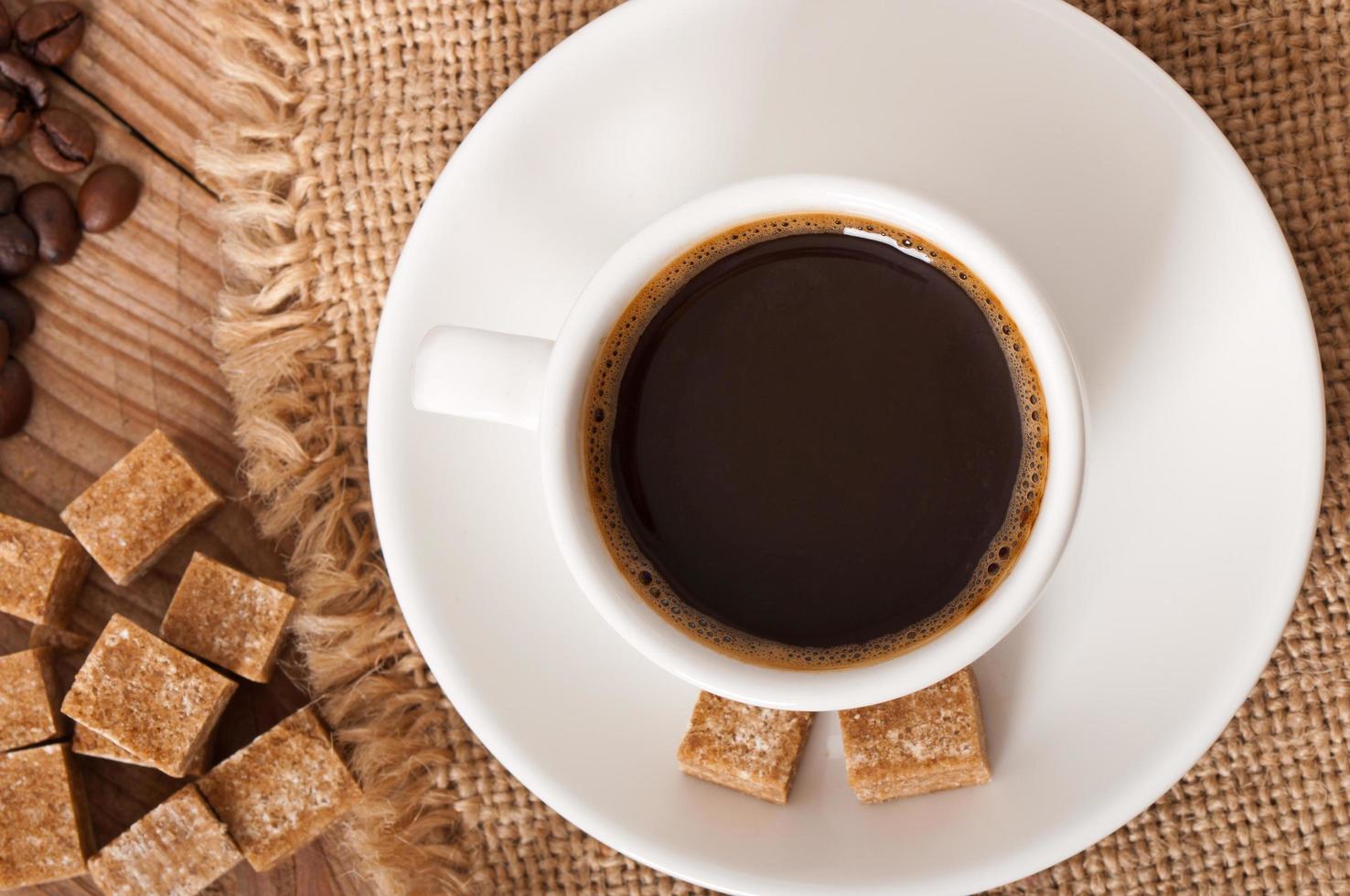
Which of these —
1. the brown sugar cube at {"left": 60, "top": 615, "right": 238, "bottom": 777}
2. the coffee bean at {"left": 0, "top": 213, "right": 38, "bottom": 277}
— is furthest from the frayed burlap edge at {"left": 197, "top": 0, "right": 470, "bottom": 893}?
the coffee bean at {"left": 0, "top": 213, "right": 38, "bottom": 277}

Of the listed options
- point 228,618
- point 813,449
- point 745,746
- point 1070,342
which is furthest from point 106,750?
point 1070,342

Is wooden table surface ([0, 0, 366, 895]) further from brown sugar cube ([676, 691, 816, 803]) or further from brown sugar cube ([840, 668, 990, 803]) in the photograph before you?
brown sugar cube ([840, 668, 990, 803])

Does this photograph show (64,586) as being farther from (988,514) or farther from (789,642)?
(988,514)

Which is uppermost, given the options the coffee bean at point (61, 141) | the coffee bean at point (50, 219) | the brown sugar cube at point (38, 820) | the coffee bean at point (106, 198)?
the coffee bean at point (61, 141)

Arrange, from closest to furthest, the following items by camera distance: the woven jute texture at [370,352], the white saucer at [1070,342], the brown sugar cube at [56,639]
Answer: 1. the white saucer at [1070,342]
2. the woven jute texture at [370,352]
3. the brown sugar cube at [56,639]

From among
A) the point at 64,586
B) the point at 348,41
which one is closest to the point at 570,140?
the point at 348,41

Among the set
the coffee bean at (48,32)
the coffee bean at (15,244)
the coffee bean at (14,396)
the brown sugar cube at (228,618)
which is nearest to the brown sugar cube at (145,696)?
the brown sugar cube at (228,618)

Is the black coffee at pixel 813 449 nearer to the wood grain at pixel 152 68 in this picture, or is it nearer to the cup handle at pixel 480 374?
the cup handle at pixel 480 374
